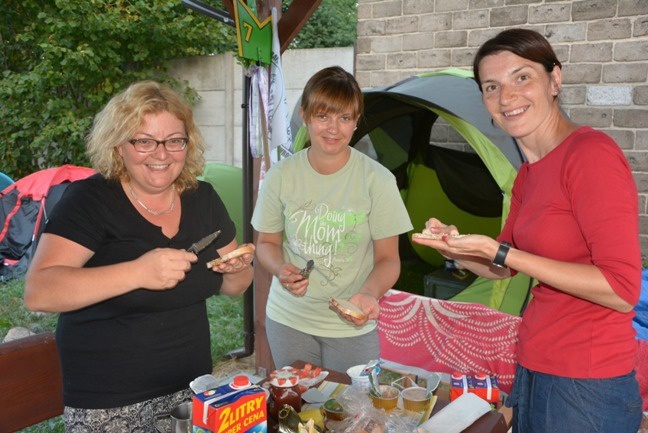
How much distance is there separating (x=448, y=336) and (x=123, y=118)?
8.13 feet

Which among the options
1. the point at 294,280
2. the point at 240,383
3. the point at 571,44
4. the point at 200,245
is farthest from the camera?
the point at 571,44

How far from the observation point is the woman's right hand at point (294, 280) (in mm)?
1894

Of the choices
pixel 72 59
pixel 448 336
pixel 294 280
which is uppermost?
pixel 72 59

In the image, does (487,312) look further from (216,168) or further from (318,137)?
(216,168)

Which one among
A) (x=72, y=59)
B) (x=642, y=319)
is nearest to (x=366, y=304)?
(x=642, y=319)

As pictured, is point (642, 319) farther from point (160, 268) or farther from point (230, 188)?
point (230, 188)

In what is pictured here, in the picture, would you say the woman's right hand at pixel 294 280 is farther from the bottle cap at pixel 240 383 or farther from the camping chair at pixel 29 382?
the camping chair at pixel 29 382

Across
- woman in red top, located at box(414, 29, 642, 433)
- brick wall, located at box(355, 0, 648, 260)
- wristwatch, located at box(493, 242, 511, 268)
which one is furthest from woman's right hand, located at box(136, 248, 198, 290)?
brick wall, located at box(355, 0, 648, 260)

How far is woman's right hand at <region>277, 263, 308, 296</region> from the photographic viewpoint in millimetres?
1894

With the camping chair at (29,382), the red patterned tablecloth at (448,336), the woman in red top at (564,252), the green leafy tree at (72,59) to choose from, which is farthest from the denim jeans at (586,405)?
the green leafy tree at (72,59)

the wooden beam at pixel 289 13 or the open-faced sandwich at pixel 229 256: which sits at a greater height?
the wooden beam at pixel 289 13

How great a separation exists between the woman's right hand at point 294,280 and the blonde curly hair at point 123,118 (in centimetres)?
59

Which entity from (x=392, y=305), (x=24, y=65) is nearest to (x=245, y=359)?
(x=392, y=305)

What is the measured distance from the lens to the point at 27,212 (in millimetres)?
5922
